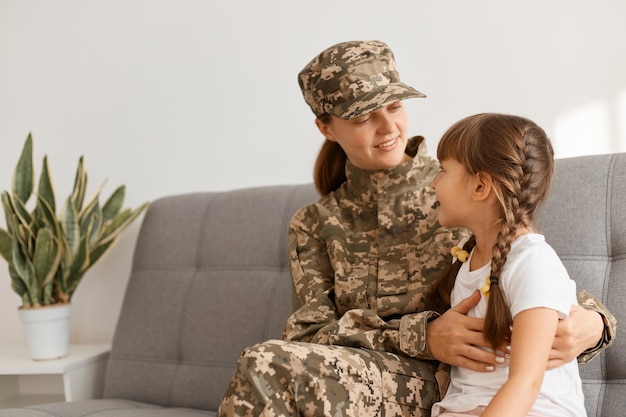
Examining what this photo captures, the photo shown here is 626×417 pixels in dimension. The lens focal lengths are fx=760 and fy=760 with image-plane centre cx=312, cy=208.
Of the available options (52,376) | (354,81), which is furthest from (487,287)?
(52,376)

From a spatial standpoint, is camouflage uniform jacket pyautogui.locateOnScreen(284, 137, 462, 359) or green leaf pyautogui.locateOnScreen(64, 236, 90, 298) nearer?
camouflage uniform jacket pyautogui.locateOnScreen(284, 137, 462, 359)

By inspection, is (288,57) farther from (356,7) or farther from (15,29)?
(15,29)

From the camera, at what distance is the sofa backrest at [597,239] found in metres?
1.74

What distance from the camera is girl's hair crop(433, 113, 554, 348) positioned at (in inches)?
55.6

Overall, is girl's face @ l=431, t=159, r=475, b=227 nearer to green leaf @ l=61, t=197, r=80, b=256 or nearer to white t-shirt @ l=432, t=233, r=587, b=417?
white t-shirt @ l=432, t=233, r=587, b=417

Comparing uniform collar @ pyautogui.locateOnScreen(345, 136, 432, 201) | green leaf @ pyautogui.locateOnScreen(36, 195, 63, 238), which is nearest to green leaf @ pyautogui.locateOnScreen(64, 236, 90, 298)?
green leaf @ pyautogui.locateOnScreen(36, 195, 63, 238)

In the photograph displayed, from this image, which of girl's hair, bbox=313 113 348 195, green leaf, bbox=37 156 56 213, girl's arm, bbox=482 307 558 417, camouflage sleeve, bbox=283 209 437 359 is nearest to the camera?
girl's arm, bbox=482 307 558 417

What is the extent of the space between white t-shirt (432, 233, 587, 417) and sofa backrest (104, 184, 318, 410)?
2.79 feet

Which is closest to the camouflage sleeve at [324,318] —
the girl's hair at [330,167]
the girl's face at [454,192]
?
the girl's hair at [330,167]

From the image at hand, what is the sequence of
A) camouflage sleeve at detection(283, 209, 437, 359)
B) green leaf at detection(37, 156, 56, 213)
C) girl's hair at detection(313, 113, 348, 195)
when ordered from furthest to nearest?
green leaf at detection(37, 156, 56, 213) → girl's hair at detection(313, 113, 348, 195) → camouflage sleeve at detection(283, 209, 437, 359)

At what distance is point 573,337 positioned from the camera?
55.6 inches

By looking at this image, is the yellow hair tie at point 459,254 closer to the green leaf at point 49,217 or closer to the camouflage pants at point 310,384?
the camouflage pants at point 310,384

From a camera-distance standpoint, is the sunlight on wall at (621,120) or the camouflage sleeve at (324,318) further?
the sunlight on wall at (621,120)

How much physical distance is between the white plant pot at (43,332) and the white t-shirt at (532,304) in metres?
1.59
